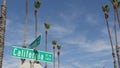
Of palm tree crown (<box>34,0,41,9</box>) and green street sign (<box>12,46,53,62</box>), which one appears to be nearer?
green street sign (<box>12,46,53,62</box>)

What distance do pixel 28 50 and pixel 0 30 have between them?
70.0 inches

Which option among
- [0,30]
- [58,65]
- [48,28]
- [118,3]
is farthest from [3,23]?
[58,65]

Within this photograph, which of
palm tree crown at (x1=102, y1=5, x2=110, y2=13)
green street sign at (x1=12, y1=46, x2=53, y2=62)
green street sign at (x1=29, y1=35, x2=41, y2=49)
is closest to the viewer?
green street sign at (x1=29, y1=35, x2=41, y2=49)

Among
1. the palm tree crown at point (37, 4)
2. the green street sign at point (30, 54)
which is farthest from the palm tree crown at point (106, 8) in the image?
the green street sign at point (30, 54)

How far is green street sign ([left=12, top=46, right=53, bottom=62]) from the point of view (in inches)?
388

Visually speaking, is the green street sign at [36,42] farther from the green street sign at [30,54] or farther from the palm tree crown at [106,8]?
the palm tree crown at [106,8]

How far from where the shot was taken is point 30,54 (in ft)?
32.5

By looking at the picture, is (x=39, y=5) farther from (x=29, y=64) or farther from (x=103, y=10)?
(x=29, y=64)

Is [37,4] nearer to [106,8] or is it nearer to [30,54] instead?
[106,8]

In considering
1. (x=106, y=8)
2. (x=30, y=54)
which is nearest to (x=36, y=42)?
(x=30, y=54)

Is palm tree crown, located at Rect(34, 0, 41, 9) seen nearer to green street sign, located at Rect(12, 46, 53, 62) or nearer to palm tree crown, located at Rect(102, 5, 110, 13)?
palm tree crown, located at Rect(102, 5, 110, 13)

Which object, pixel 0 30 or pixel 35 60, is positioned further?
pixel 0 30

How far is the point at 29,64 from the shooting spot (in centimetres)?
912

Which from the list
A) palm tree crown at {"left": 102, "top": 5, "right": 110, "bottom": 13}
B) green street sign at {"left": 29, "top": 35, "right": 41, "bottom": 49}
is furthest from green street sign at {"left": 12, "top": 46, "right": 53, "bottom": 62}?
palm tree crown at {"left": 102, "top": 5, "right": 110, "bottom": 13}
